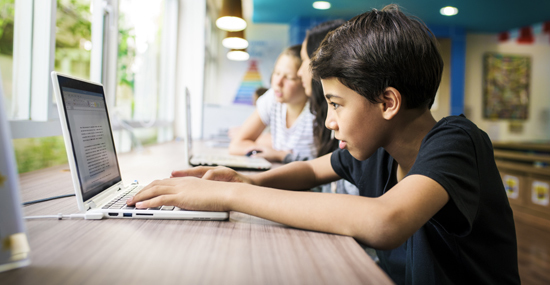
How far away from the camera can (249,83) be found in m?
6.37

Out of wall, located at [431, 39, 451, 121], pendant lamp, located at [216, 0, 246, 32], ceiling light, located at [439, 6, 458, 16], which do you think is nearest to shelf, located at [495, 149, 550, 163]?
wall, located at [431, 39, 451, 121]

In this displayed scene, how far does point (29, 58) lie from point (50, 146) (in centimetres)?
35

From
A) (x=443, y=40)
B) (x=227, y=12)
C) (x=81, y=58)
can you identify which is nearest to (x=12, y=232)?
(x=81, y=58)

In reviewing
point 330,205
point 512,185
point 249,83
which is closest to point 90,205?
point 330,205

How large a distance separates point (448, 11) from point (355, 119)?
5463 mm

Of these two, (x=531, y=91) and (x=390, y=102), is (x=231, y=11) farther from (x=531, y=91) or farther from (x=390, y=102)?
(x=531, y=91)

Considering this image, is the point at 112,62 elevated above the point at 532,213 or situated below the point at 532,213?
above

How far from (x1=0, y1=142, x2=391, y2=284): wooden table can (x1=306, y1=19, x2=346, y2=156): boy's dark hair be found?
1.19 m

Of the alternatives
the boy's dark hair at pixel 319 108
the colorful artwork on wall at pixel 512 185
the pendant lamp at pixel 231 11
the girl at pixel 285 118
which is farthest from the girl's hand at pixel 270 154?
the colorful artwork on wall at pixel 512 185

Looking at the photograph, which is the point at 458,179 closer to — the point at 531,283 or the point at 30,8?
the point at 30,8

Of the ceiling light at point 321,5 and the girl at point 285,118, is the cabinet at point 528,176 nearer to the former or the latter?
the girl at point 285,118

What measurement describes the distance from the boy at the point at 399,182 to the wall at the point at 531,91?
6562mm

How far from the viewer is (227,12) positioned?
3.06m

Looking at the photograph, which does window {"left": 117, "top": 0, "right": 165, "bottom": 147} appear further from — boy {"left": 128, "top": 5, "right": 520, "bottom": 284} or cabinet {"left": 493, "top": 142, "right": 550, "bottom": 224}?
cabinet {"left": 493, "top": 142, "right": 550, "bottom": 224}
